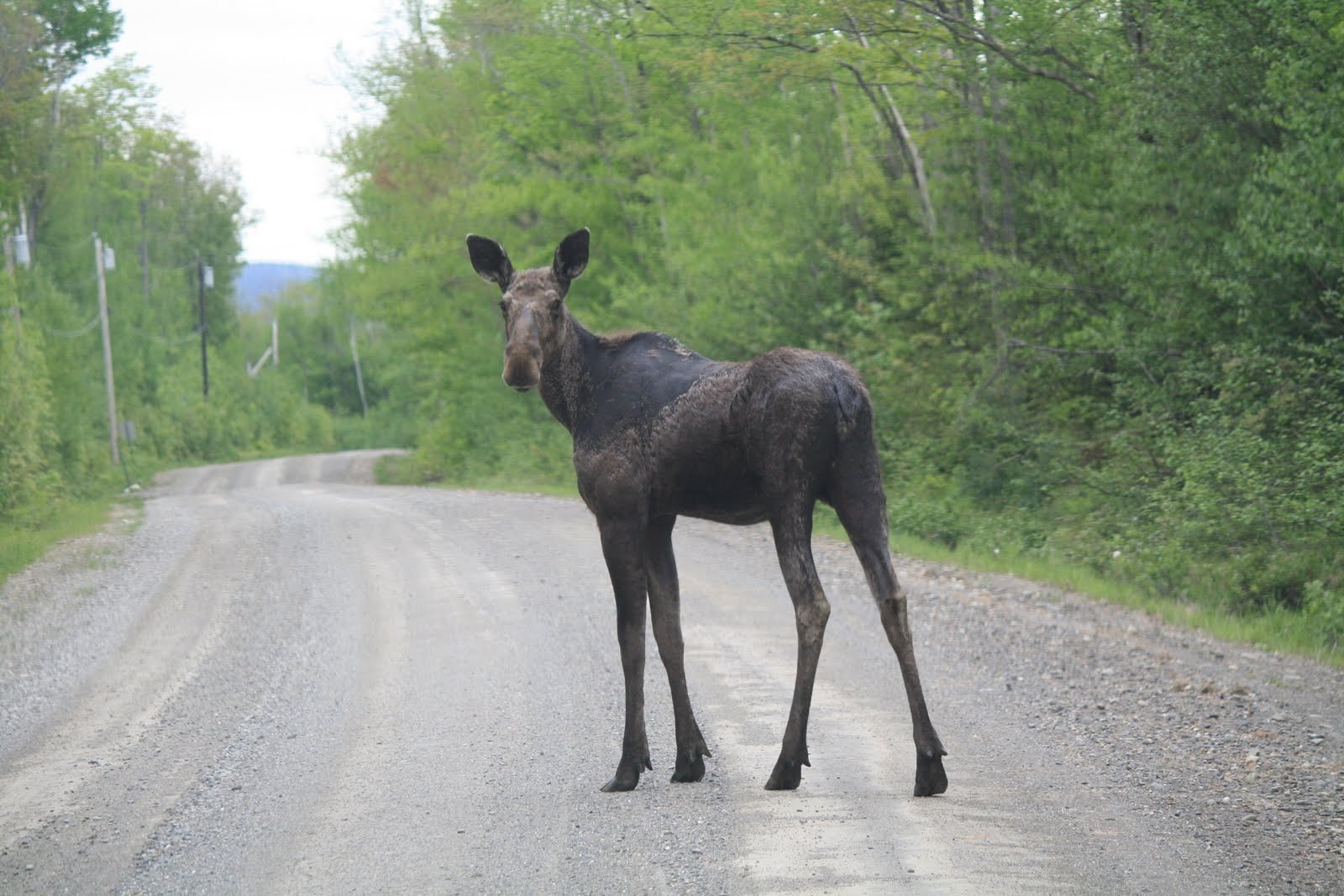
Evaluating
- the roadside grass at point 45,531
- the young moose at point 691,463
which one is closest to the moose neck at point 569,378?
the young moose at point 691,463

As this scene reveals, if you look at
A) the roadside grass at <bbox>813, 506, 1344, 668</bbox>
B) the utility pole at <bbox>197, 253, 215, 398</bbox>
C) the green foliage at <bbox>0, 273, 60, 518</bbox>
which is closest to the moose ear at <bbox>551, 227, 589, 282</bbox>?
the roadside grass at <bbox>813, 506, 1344, 668</bbox>

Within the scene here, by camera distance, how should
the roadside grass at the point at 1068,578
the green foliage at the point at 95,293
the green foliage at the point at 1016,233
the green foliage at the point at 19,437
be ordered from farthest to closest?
the green foliage at the point at 95,293, the green foliage at the point at 19,437, the green foliage at the point at 1016,233, the roadside grass at the point at 1068,578

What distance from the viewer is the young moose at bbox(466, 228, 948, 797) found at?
215 inches

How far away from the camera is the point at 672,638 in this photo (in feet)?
19.2

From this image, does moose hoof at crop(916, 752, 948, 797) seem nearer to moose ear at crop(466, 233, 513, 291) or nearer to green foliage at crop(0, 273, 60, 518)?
moose ear at crop(466, 233, 513, 291)

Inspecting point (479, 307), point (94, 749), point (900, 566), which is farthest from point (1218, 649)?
point (479, 307)

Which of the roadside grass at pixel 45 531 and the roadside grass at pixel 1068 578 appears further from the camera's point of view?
the roadside grass at pixel 45 531

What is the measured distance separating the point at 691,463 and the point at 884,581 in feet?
3.21

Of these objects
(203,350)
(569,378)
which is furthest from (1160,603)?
(203,350)

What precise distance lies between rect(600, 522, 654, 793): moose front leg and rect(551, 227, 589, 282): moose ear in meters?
1.14

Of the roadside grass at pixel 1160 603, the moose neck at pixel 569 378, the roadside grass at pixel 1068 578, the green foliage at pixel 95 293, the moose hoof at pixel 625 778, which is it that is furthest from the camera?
the green foliage at pixel 95 293

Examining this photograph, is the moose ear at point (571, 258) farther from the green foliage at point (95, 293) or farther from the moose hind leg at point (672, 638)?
the green foliage at point (95, 293)

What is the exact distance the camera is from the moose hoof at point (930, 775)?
5.43 metres

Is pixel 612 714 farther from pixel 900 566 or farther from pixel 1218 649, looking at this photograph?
pixel 900 566
